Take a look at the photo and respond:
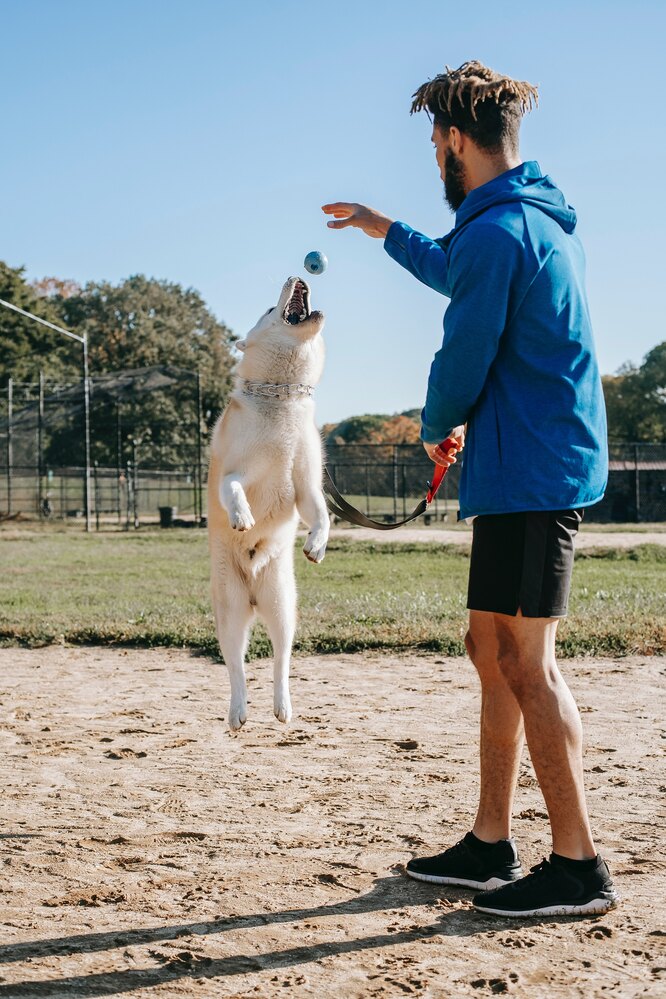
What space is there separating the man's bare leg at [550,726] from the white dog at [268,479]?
102 centimetres

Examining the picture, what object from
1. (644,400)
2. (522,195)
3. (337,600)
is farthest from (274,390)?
(644,400)

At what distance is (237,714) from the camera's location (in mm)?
4188

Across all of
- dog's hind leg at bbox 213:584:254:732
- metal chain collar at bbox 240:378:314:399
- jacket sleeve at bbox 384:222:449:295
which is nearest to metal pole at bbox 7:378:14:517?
dog's hind leg at bbox 213:584:254:732

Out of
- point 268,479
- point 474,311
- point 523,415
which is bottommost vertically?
point 268,479

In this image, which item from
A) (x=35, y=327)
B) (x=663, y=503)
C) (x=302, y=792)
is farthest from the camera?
(x=35, y=327)

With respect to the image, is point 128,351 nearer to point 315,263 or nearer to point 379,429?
point 379,429

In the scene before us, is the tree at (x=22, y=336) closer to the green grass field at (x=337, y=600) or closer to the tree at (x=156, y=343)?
the tree at (x=156, y=343)

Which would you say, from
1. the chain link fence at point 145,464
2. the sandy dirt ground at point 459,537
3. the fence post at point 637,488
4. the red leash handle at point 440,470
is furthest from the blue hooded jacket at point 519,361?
the fence post at point 637,488

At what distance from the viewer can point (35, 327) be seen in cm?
4556

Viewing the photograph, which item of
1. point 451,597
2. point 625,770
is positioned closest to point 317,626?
point 451,597

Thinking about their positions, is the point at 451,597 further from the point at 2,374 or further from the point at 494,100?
the point at 2,374

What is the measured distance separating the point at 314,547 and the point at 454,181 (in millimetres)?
1478

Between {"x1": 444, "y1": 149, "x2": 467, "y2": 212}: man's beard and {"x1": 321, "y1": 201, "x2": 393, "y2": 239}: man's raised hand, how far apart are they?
497 millimetres

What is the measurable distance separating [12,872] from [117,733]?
203 cm
